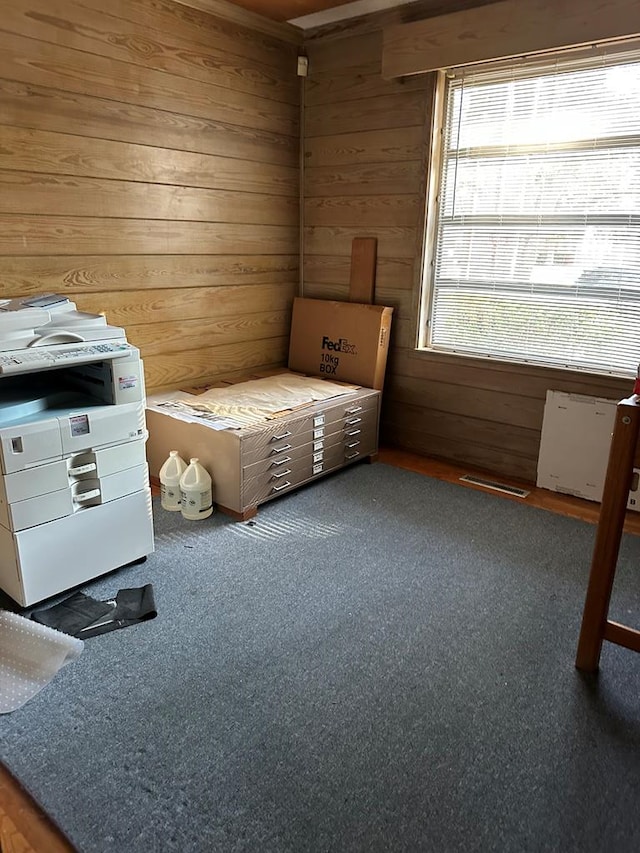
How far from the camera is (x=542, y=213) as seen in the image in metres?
3.13

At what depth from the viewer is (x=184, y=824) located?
4.68ft

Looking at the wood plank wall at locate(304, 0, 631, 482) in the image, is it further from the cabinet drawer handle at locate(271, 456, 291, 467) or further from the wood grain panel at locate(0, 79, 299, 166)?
the cabinet drawer handle at locate(271, 456, 291, 467)

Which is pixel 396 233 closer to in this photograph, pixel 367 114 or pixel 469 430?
pixel 367 114

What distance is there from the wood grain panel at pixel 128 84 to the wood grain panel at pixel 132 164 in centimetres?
21

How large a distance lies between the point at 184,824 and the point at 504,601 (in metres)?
1.37

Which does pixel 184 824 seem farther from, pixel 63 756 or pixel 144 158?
pixel 144 158

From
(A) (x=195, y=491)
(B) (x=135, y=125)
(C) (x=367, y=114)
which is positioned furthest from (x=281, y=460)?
(C) (x=367, y=114)

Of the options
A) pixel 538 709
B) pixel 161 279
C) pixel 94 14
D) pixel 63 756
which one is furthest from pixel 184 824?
pixel 94 14

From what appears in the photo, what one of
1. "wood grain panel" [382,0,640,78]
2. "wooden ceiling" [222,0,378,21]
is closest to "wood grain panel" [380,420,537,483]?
"wood grain panel" [382,0,640,78]

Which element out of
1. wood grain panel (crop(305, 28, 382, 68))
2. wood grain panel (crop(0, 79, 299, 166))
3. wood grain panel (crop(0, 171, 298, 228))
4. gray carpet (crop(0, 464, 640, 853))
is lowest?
gray carpet (crop(0, 464, 640, 853))

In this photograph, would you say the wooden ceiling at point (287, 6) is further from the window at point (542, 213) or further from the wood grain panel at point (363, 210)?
the wood grain panel at point (363, 210)

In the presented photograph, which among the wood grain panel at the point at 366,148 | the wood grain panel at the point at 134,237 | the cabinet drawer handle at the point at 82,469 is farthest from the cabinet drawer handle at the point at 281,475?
the wood grain panel at the point at 366,148

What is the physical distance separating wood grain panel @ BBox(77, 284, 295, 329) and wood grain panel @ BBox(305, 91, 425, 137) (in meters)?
→ 0.99

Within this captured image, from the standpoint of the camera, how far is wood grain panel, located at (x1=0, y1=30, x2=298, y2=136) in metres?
2.60
